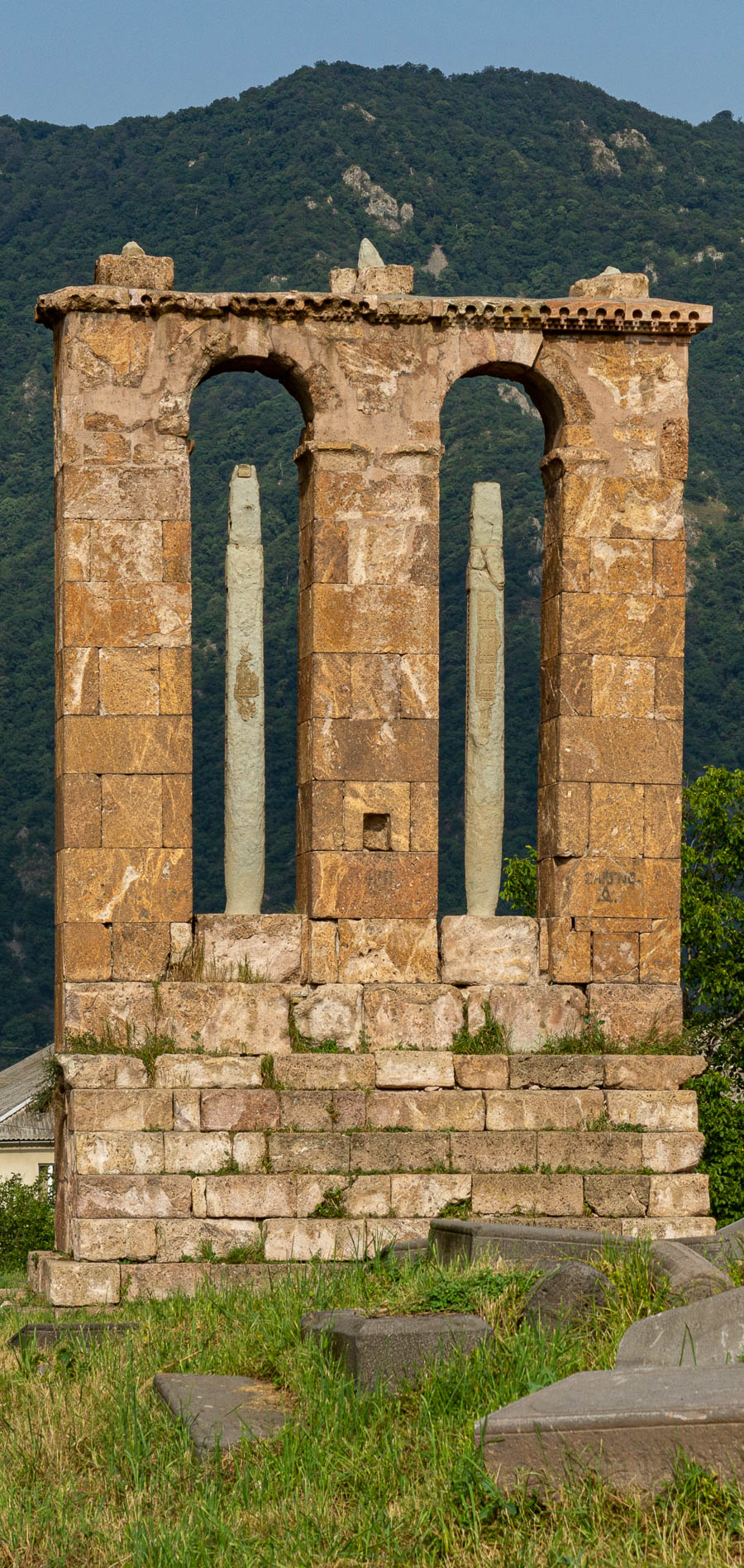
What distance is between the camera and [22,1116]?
128 ft

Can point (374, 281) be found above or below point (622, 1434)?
above

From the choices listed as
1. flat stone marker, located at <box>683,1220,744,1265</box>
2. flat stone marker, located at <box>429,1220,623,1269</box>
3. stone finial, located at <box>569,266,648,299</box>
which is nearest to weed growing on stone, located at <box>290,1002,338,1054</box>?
flat stone marker, located at <box>429,1220,623,1269</box>

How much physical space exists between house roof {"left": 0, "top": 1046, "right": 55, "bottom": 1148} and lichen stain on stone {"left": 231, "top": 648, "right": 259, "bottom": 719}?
2418 cm

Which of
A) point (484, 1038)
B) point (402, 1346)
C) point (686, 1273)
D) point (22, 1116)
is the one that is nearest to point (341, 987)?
point (484, 1038)

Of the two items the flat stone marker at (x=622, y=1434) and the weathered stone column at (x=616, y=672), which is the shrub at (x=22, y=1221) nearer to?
the weathered stone column at (x=616, y=672)

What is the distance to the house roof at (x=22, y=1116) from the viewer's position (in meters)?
38.7

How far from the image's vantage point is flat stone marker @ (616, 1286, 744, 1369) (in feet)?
25.6

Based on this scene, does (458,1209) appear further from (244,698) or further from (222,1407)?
(222,1407)

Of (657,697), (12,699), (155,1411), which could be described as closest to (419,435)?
(657,697)

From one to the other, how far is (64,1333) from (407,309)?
273 inches

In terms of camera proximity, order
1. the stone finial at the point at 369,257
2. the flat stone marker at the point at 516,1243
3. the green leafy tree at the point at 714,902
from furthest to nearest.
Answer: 1. the green leafy tree at the point at 714,902
2. the stone finial at the point at 369,257
3. the flat stone marker at the point at 516,1243

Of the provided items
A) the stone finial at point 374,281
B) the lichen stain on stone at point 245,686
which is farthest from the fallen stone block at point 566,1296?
the stone finial at point 374,281

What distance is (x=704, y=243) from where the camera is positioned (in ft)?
233

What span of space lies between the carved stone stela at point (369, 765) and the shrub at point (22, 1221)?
1683 centimetres
